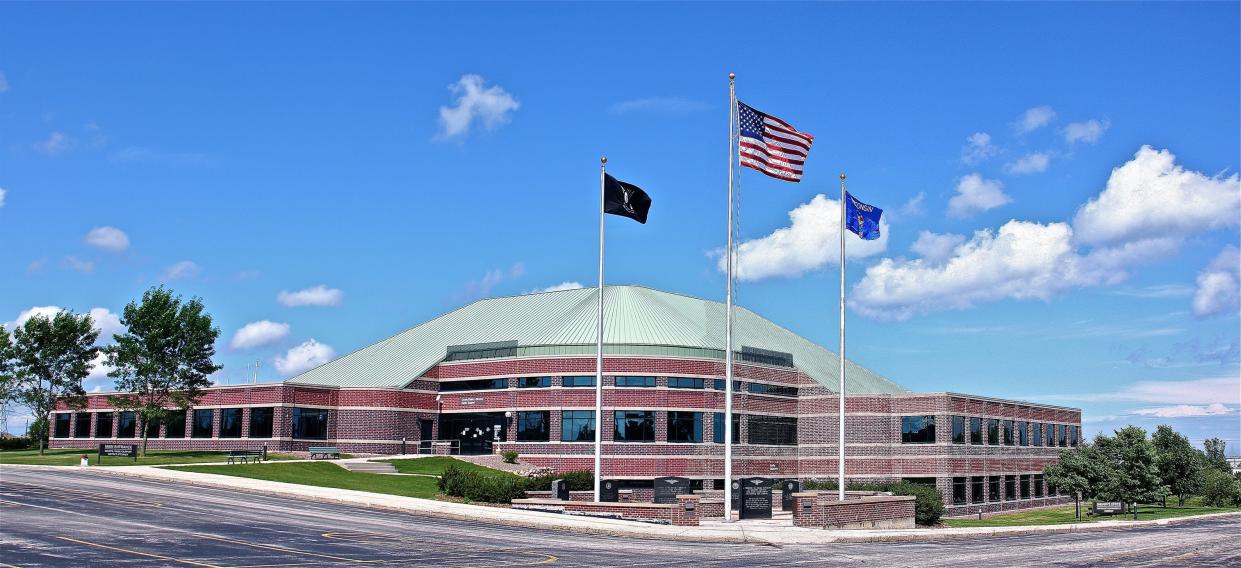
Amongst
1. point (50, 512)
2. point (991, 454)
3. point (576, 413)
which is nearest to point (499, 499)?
point (50, 512)

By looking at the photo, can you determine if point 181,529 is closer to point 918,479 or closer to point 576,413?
point 576,413

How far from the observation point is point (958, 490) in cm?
6569

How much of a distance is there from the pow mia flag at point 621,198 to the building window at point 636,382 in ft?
80.3

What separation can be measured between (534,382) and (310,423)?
14.5 m

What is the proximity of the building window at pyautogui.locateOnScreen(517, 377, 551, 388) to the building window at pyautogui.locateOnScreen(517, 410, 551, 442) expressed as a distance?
1609 mm

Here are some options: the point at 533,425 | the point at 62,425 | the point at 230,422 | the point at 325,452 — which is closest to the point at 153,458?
the point at 230,422

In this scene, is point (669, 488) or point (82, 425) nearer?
point (669, 488)

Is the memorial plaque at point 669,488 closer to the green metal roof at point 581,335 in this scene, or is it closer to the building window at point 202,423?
the green metal roof at point 581,335

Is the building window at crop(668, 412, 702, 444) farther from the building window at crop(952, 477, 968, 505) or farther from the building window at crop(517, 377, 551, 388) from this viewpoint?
the building window at crop(952, 477, 968, 505)

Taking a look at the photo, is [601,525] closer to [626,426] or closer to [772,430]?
[626,426]

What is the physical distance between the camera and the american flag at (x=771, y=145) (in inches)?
1403

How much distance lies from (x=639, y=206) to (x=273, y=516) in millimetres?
17558

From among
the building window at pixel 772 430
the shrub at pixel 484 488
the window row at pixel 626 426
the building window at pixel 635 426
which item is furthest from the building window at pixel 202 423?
the building window at pixel 772 430

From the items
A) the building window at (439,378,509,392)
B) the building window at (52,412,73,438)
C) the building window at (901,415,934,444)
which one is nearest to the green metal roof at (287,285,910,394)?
the building window at (439,378,509,392)
